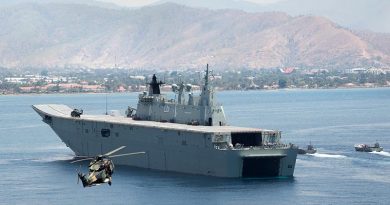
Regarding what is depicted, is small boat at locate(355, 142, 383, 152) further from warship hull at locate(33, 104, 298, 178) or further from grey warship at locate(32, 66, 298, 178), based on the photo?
warship hull at locate(33, 104, 298, 178)

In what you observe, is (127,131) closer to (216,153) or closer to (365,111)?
(216,153)

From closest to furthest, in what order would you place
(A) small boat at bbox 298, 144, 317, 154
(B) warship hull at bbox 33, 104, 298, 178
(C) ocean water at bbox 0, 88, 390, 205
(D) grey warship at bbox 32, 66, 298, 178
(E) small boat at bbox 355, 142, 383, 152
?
1. (C) ocean water at bbox 0, 88, 390, 205
2. (B) warship hull at bbox 33, 104, 298, 178
3. (D) grey warship at bbox 32, 66, 298, 178
4. (A) small boat at bbox 298, 144, 317, 154
5. (E) small boat at bbox 355, 142, 383, 152

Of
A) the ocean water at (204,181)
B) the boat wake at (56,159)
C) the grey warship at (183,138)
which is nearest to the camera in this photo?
the ocean water at (204,181)

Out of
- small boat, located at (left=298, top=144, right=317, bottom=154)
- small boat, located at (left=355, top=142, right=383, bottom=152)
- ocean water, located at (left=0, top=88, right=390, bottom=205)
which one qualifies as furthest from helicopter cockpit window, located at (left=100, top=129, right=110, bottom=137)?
small boat, located at (left=355, top=142, right=383, bottom=152)

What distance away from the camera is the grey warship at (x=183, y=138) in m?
76.6

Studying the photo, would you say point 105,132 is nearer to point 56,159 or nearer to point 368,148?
point 56,159

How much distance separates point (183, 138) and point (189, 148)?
2.74ft

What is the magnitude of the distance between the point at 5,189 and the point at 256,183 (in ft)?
52.9

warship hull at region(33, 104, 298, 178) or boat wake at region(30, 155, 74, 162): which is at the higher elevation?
warship hull at region(33, 104, 298, 178)

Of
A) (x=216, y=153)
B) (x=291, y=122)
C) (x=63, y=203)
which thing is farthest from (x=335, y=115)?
(x=63, y=203)

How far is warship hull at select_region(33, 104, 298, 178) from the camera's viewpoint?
76312mm

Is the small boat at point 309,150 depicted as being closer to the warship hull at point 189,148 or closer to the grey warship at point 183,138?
the grey warship at point 183,138

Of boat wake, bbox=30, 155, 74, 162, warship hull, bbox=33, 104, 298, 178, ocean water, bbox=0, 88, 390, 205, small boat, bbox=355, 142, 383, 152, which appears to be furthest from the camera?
small boat, bbox=355, 142, 383, 152

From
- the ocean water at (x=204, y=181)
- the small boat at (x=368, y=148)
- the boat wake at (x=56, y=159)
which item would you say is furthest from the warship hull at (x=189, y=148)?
the small boat at (x=368, y=148)
